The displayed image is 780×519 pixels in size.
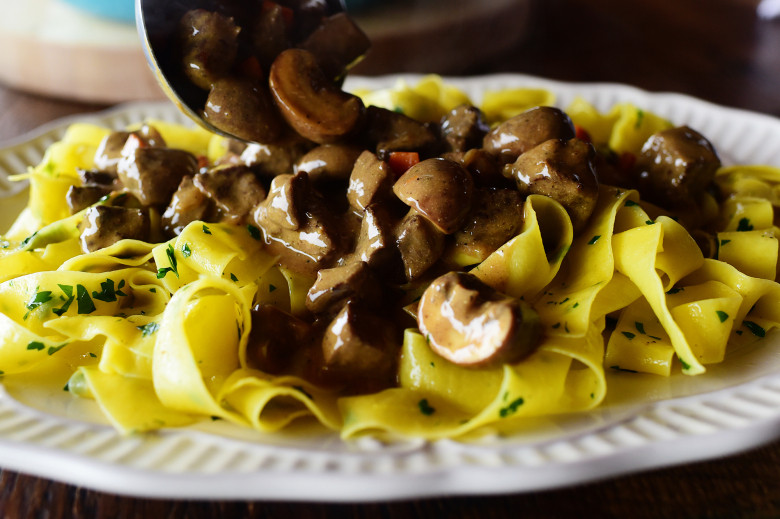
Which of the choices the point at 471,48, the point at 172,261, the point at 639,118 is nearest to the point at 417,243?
the point at 172,261

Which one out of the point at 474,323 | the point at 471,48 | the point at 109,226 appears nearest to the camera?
the point at 474,323

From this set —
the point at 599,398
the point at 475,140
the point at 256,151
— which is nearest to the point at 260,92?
the point at 256,151

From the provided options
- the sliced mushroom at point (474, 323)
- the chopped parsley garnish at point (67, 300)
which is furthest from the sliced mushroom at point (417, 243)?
the chopped parsley garnish at point (67, 300)

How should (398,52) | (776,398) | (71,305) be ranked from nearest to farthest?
(776,398), (71,305), (398,52)

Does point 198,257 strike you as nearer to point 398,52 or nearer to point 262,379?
point 262,379

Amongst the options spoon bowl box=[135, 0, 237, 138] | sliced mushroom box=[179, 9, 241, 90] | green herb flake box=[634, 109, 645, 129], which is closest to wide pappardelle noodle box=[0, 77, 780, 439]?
spoon bowl box=[135, 0, 237, 138]

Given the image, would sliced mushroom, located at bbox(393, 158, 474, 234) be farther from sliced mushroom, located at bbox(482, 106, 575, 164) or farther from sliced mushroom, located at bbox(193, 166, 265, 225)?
sliced mushroom, located at bbox(193, 166, 265, 225)

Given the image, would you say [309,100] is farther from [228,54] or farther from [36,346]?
[36,346]
